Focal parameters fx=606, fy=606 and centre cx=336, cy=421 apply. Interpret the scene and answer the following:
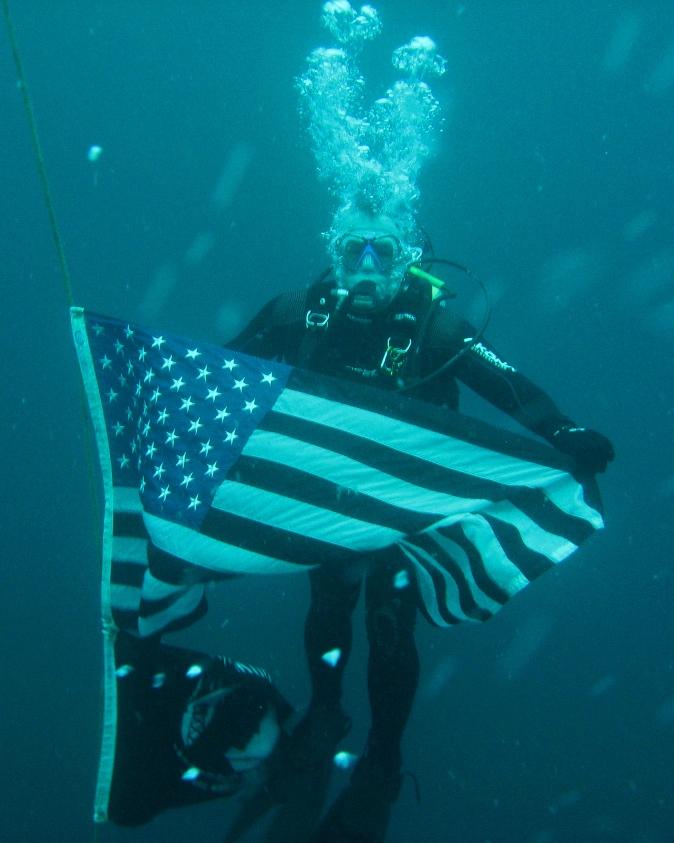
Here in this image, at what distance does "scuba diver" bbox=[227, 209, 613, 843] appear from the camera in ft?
9.69

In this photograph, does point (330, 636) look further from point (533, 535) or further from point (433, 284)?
point (433, 284)

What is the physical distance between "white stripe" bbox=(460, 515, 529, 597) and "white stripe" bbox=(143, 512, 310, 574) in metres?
0.92

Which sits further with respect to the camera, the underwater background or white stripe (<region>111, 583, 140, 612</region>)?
the underwater background

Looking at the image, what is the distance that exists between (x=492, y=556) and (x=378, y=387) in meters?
1.12

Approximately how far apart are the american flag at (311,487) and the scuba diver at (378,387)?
220 mm

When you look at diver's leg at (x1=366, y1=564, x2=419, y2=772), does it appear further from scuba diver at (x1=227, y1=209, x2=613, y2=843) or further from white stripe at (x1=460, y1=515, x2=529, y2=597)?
white stripe at (x1=460, y1=515, x2=529, y2=597)

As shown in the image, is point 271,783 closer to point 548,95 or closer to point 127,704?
point 127,704

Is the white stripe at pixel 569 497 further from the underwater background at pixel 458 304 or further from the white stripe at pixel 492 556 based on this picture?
the underwater background at pixel 458 304

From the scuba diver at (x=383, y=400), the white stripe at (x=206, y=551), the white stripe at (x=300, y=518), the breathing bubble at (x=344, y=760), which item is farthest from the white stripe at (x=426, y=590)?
the breathing bubble at (x=344, y=760)

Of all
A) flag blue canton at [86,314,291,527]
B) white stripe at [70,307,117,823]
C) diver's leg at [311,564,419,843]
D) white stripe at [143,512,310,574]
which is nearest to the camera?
diver's leg at [311,564,419,843]

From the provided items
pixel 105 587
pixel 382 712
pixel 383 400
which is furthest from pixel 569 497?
pixel 105 587

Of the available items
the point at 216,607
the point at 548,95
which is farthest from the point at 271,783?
the point at 548,95

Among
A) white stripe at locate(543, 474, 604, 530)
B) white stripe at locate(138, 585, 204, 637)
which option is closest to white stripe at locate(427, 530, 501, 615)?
white stripe at locate(543, 474, 604, 530)

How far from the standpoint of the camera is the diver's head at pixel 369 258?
3580 millimetres
